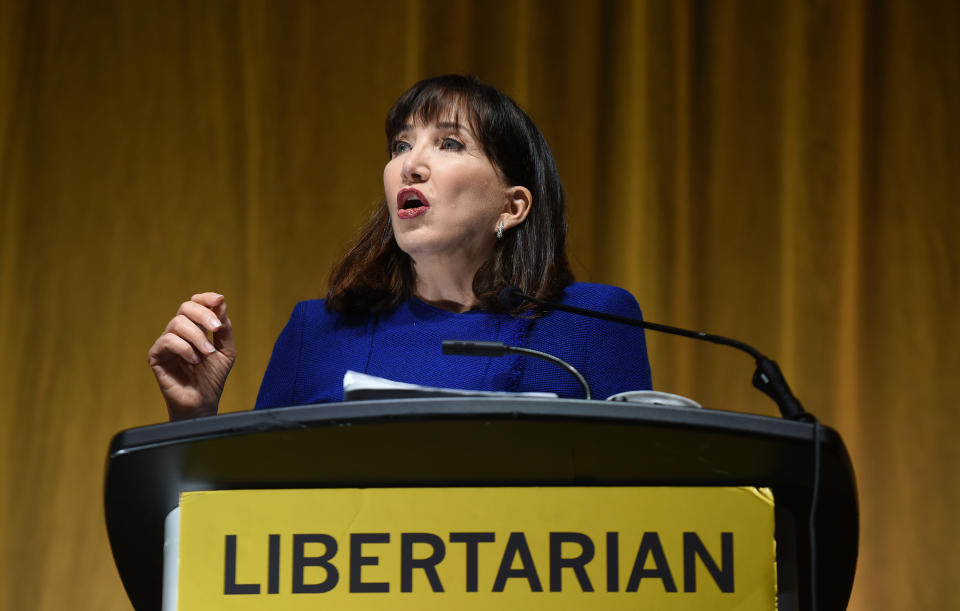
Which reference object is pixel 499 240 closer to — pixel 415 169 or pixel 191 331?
pixel 415 169

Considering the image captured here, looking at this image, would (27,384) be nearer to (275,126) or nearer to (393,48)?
(275,126)

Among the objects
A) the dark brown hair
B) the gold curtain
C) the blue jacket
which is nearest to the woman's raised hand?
the blue jacket

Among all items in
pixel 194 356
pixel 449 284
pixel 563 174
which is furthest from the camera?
pixel 563 174

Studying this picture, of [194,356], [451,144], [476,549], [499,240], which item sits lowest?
[476,549]

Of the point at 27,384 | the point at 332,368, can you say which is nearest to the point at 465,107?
the point at 332,368

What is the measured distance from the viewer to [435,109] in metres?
1.50

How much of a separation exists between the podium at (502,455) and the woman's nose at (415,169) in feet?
2.35

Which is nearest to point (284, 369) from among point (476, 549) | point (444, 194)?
point (444, 194)

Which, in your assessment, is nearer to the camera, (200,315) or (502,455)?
(502,455)

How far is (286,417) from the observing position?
67 centimetres

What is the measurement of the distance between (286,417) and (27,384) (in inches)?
81.5

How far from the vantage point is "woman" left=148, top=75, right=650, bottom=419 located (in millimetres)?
1374

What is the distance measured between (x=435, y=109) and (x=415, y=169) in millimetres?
128

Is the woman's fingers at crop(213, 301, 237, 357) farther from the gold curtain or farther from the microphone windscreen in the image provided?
the gold curtain
